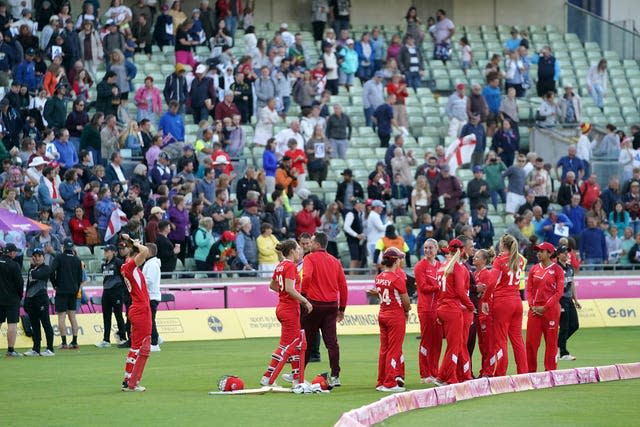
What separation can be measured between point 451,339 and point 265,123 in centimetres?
1668

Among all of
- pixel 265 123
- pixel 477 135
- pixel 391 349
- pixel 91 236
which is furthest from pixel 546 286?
pixel 477 135

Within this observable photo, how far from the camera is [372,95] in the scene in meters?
36.8

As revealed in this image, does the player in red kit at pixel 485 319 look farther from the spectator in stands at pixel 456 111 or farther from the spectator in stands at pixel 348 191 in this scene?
the spectator in stands at pixel 456 111

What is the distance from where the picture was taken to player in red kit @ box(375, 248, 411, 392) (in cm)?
1769

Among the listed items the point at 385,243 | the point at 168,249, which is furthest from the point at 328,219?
the point at 168,249

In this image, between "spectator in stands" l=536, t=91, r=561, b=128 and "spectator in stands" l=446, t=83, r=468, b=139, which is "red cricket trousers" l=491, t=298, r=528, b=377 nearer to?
"spectator in stands" l=446, t=83, r=468, b=139

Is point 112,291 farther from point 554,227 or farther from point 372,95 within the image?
point 372,95

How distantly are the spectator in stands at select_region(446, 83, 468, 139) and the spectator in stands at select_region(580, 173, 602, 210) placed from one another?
4032mm

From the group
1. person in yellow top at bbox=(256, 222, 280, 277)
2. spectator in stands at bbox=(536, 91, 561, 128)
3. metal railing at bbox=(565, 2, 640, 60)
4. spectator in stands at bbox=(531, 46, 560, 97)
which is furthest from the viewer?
metal railing at bbox=(565, 2, 640, 60)

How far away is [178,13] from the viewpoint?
120 feet

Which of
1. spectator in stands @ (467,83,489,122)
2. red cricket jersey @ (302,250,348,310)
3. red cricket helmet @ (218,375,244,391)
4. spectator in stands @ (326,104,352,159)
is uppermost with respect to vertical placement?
spectator in stands @ (467,83,489,122)

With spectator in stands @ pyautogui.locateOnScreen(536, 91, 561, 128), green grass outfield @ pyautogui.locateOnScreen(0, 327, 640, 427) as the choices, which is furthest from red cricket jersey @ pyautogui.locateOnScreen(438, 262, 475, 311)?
spectator in stands @ pyautogui.locateOnScreen(536, 91, 561, 128)

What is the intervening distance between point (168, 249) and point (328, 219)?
501 cm

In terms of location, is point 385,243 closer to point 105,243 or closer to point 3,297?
point 105,243
